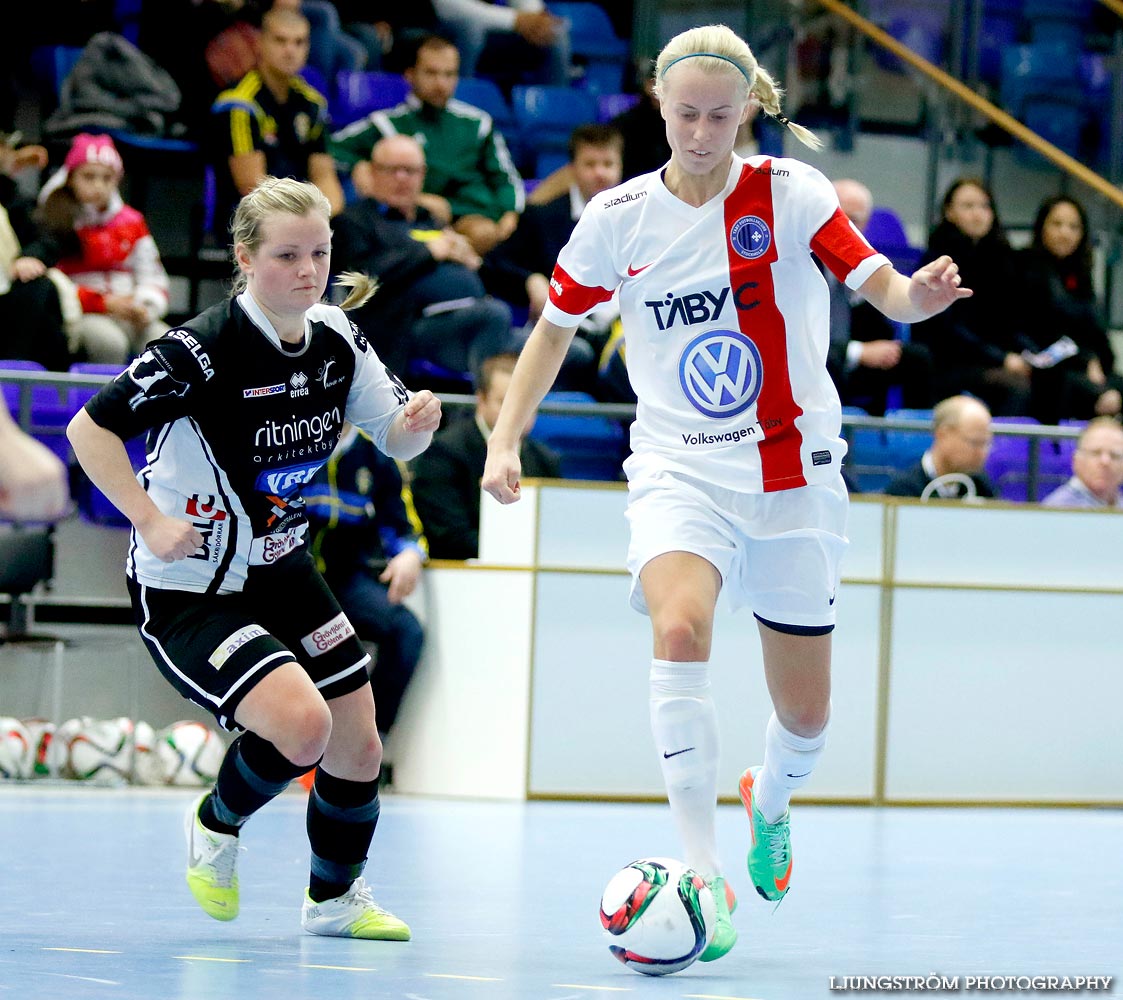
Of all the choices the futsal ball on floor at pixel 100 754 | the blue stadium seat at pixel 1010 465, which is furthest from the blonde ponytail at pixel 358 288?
the blue stadium seat at pixel 1010 465

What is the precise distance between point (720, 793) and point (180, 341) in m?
4.39

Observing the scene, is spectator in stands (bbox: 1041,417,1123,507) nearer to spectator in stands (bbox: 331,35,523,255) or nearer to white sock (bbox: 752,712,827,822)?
spectator in stands (bbox: 331,35,523,255)

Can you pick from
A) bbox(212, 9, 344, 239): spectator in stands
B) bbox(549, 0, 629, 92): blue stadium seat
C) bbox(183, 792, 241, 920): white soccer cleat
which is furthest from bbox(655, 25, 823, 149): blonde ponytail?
bbox(549, 0, 629, 92): blue stadium seat

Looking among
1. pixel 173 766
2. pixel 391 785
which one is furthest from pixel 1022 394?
pixel 173 766

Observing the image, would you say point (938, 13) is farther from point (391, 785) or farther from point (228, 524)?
point (228, 524)

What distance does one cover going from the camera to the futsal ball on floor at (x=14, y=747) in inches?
294

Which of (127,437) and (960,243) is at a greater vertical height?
(960,243)

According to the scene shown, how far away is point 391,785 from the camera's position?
8.02m

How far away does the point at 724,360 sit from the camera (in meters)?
3.96

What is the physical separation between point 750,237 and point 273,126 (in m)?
5.92

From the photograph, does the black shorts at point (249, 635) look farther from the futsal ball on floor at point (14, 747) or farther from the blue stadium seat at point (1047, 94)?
the blue stadium seat at point (1047, 94)

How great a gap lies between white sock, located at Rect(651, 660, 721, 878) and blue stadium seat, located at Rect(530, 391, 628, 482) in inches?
205

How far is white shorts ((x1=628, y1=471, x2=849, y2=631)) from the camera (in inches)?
153

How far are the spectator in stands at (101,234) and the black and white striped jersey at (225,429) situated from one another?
15.6 ft
